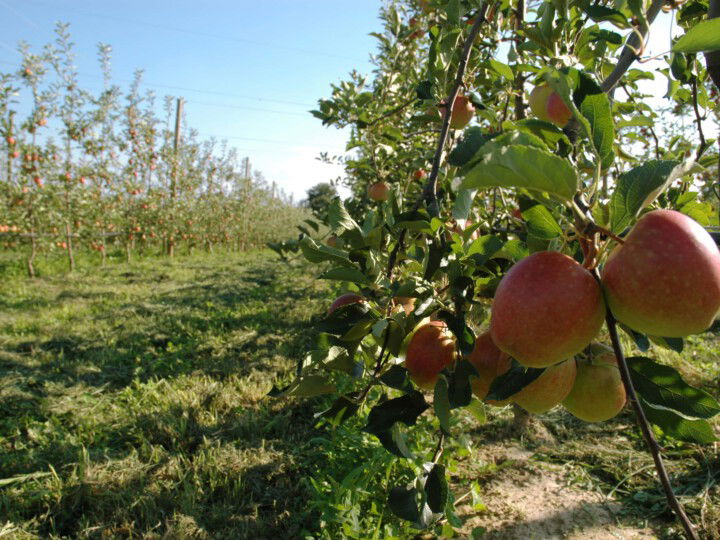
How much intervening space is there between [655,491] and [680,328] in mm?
2015

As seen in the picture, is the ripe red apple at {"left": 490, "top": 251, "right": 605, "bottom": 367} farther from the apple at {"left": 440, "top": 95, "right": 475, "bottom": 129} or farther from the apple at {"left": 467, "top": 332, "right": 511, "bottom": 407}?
the apple at {"left": 440, "top": 95, "right": 475, "bottom": 129}

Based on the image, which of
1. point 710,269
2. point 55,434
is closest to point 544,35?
point 710,269

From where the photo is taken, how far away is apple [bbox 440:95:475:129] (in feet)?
4.32

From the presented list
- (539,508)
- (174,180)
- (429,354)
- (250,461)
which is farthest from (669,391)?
(174,180)

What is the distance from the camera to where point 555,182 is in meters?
0.38

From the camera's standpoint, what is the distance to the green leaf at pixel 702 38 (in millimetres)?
468

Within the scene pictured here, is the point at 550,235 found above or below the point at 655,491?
above

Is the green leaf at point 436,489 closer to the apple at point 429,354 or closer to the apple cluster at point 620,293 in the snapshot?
the apple at point 429,354

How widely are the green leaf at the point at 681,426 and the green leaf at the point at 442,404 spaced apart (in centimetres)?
24

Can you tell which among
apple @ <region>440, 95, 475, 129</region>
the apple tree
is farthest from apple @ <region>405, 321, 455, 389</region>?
apple @ <region>440, 95, 475, 129</region>

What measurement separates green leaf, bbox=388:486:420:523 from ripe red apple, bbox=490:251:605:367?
0.31m

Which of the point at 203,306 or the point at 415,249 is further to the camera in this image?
the point at 203,306

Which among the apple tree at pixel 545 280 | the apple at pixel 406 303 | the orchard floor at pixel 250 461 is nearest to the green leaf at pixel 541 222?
the apple tree at pixel 545 280

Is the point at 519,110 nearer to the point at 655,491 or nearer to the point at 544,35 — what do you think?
the point at 544,35
